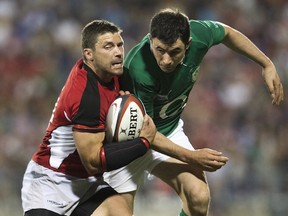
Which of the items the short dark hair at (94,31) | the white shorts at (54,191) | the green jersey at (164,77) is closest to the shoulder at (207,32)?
the green jersey at (164,77)

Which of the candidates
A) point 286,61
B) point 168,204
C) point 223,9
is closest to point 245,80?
point 286,61

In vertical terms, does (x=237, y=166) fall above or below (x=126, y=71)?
below

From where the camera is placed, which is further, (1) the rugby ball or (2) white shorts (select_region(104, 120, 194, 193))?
(2) white shorts (select_region(104, 120, 194, 193))

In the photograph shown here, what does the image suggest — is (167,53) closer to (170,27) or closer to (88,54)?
(170,27)

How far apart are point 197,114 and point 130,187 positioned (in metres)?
4.08

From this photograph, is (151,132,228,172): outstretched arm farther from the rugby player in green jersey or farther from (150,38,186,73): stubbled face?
(150,38,186,73): stubbled face

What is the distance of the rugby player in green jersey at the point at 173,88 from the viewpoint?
5.06 m

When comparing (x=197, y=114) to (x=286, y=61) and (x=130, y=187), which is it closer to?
(x=286, y=61)

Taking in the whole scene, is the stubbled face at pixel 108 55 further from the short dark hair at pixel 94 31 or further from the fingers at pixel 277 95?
the fingers at pixel 277 95

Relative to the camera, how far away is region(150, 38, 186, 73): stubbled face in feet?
16.4

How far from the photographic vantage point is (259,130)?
9.21m

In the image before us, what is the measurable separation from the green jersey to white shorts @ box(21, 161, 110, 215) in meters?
0.66

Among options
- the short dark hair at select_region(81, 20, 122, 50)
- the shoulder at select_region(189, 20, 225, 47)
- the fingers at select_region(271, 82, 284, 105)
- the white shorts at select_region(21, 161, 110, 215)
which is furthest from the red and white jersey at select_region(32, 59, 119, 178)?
the fingers at select_region(271, 82, 284, 105)

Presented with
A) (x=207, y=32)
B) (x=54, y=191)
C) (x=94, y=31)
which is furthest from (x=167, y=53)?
(x=54, y=191)
